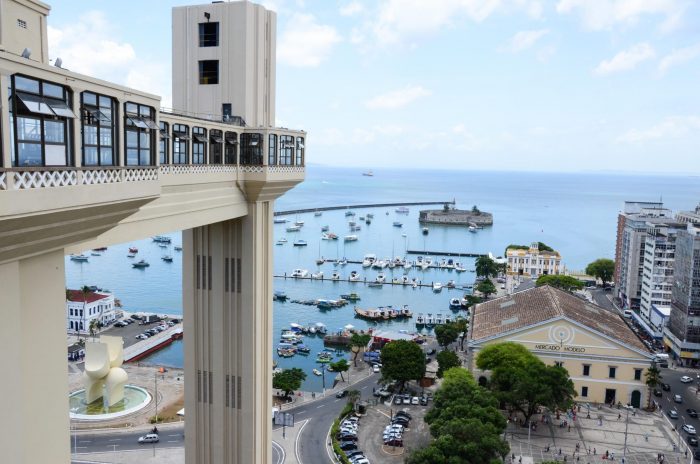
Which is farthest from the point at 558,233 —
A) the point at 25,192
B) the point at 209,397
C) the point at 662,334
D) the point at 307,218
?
the point at 25,192

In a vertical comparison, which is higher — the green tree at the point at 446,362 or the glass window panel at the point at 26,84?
the glass window panel at the point at 26,84

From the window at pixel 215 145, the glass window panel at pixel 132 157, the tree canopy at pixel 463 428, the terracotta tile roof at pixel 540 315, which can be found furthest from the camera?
the terracotta tile roof at pixel 540 315

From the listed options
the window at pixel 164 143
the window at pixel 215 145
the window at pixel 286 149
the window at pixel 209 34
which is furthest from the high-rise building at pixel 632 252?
the window at pixel 164 143

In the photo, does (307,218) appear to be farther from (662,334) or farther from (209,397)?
(209,397)

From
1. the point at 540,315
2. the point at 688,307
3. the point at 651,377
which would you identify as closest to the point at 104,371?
the point at 540,315

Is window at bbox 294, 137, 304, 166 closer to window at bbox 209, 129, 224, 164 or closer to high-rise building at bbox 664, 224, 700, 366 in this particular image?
window at bbox 209, 129, 224, 164

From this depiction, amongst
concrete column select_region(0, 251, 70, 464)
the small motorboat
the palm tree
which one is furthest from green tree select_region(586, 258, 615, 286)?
concrete column select_region(0, 251, 70, 464)

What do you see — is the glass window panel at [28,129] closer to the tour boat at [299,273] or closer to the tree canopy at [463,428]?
the tree canopy at [463,428]

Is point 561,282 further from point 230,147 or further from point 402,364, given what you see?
point 230,147
